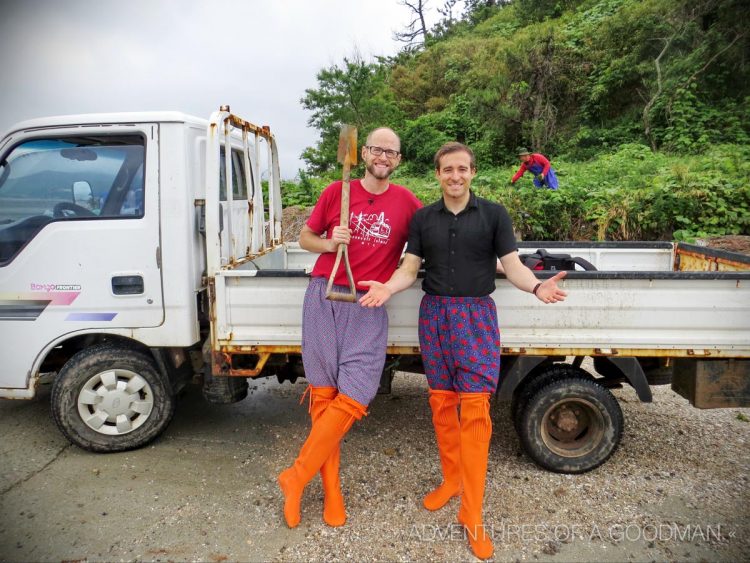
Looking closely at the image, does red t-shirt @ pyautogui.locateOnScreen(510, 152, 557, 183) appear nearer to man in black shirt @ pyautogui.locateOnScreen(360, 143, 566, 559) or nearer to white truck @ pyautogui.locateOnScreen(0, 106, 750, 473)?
white truck @ pyautogui.locateOnScreen(0, 106, 750, 473)

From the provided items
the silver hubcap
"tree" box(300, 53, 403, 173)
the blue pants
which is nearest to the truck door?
the silver hubcap

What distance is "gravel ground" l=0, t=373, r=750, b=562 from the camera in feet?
8.43

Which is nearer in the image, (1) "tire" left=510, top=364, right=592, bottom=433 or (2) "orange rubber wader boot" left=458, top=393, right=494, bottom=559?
(2) "orange rubber wader boot" left=458, top=393, right=494, bottom=559

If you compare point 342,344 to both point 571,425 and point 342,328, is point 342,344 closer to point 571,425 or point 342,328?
point 342,328

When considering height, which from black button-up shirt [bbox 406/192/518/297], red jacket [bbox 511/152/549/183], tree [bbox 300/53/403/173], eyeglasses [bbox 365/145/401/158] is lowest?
black button-up shirt [bbox 406/192/518/297]

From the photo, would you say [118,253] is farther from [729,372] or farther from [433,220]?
[729,372]

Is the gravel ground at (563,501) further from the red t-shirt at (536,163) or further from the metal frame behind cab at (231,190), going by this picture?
the red t-shirt at (536,163)

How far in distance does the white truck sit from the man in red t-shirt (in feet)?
1.11

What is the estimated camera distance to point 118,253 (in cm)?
321

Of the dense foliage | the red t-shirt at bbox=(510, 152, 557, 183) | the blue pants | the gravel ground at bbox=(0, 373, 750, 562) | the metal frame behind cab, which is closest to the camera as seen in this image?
the gravel ground at bbox=(0, 373, 750, 562)

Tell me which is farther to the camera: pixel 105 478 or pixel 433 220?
pixel 105 478

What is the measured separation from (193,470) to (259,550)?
934 mm

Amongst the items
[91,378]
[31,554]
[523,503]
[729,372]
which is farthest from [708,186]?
[31,554]

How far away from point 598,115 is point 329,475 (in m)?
15.1
